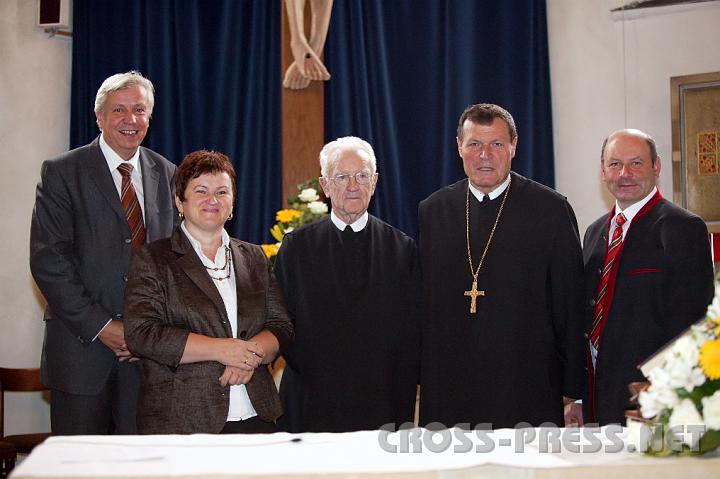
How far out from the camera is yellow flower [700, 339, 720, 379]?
185cm

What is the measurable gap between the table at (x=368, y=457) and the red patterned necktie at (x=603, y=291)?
1.09 metres

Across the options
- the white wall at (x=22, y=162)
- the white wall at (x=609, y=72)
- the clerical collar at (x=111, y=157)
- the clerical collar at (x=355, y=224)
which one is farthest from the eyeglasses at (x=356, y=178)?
the white wall at (x=22, y=162)

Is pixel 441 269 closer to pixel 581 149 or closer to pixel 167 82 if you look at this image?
pixel 581 149

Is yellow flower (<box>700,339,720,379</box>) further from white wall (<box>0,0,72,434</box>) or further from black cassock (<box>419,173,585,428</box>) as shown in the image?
white wall (<box>0,0,72,434</box>)

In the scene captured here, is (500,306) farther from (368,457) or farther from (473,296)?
(368,457)

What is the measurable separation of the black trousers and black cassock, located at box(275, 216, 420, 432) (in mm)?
621

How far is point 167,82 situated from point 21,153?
1.14 m

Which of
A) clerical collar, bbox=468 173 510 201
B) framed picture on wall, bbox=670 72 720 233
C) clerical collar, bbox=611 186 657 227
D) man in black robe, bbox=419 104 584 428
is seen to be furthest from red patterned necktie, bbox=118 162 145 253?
framed picture on wall, bbox=670 72 720 233

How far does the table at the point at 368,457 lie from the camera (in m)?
1.91

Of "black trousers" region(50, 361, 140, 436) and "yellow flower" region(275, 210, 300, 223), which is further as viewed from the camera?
"yellow flower" region(275, 210, 300, 223)

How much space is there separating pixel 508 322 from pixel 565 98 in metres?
2.40

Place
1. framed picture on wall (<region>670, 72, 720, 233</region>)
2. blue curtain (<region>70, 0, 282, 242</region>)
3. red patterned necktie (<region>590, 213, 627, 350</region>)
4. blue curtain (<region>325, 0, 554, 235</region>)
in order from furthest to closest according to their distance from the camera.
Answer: blue curtain (<region>70, 0, 282, 242</region>)
blue curtain (<region>325, 0, 554, 235</region>)
framed picture on wall (<region>670, 72, 720, 233</region>)
red patterned necktie (<region>590, 213, 627, 350</region>)

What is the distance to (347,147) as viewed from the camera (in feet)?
11.3

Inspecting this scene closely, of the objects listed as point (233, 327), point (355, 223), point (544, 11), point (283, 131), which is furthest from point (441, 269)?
point (544, 11)
